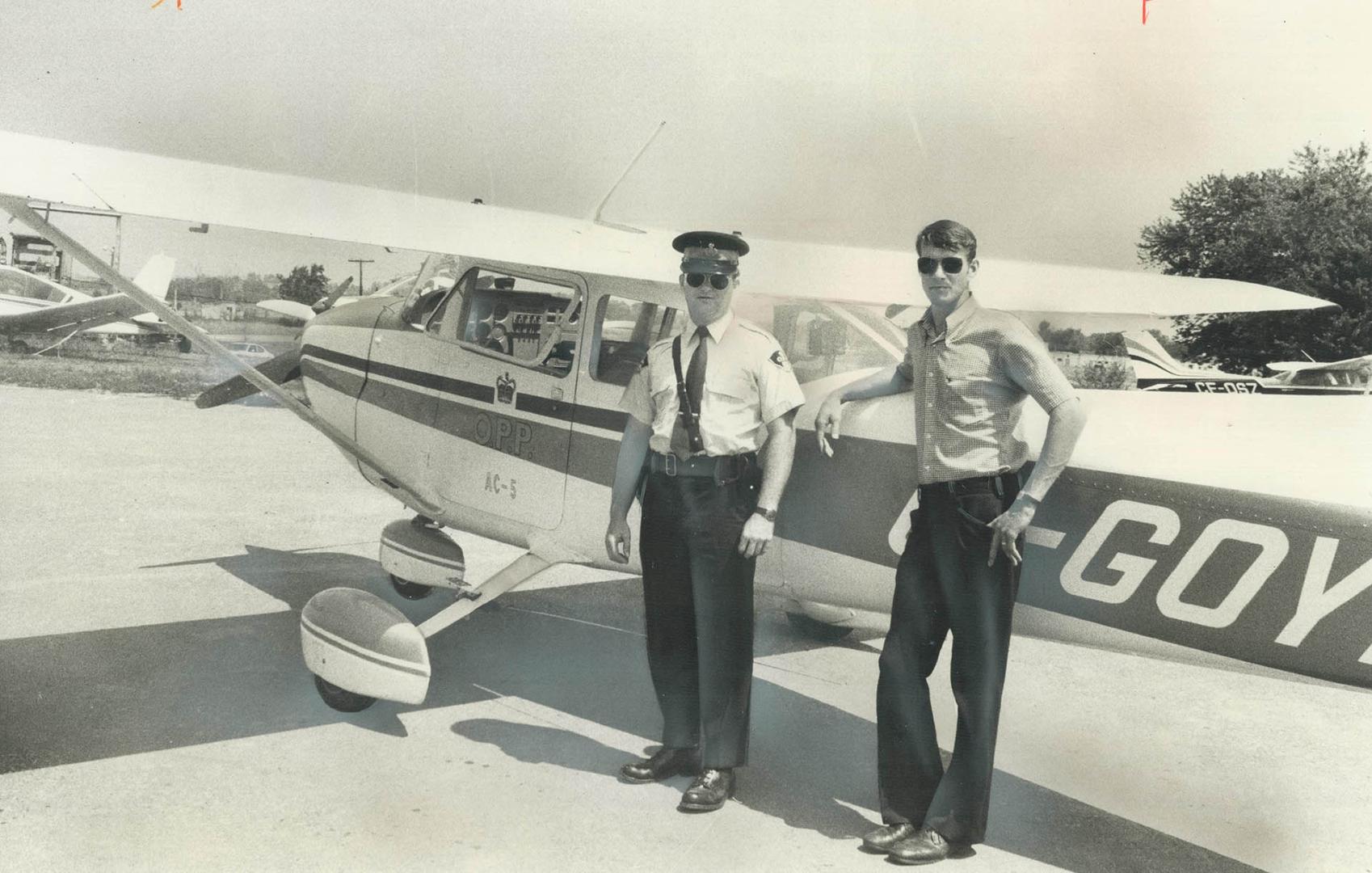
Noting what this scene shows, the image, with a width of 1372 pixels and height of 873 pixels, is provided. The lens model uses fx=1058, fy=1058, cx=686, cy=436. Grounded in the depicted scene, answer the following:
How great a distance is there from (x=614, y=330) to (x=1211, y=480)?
2428mm

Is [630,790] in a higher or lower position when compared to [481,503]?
lower

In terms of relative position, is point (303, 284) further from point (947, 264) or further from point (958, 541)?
point (958, 541)

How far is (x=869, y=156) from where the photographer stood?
458cm

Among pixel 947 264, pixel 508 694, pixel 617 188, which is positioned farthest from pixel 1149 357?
pixel 947 264

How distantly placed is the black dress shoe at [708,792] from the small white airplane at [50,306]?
67.4ft

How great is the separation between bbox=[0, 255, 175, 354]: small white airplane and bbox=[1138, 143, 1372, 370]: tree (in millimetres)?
19407

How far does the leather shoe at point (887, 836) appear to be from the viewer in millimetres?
3443

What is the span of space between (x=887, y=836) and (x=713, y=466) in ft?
4.41

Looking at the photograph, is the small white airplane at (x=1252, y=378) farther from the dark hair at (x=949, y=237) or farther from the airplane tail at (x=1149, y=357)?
the dark hair at (x=949, y=237)

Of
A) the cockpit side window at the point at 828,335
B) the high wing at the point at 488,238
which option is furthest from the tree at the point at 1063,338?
the cockpit side window at the point at 828,335

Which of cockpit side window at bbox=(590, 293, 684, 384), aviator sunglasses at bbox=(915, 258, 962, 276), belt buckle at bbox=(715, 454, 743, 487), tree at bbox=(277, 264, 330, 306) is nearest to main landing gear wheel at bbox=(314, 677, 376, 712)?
cockpit side window at bbox=(590, 293, 684, 384)

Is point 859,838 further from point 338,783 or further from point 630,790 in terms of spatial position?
point 338,783

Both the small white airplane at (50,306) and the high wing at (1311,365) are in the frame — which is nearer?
the high wing at (1311,365)

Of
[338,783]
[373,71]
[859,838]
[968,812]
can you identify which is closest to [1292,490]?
[968,812]
